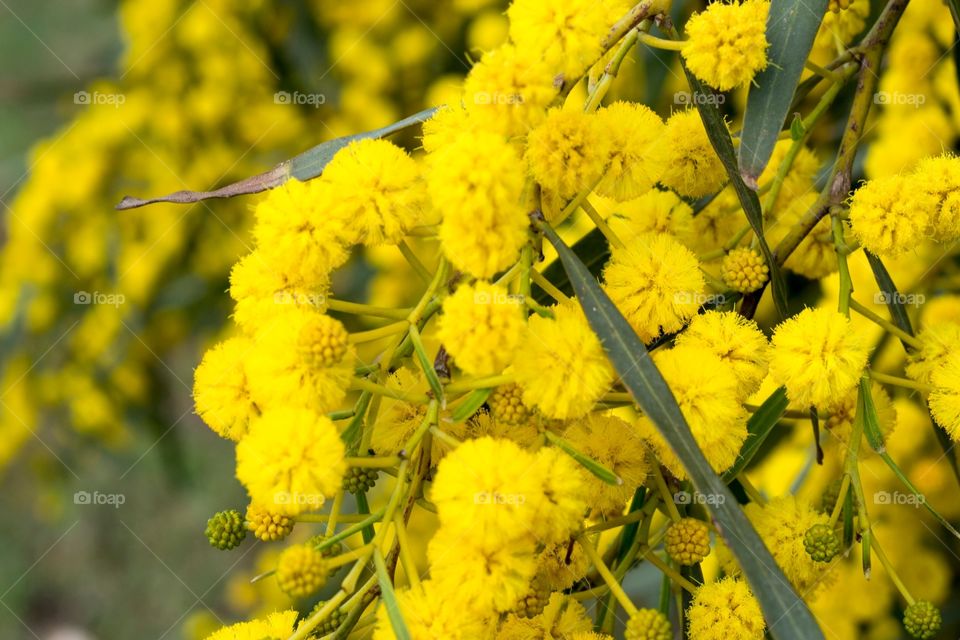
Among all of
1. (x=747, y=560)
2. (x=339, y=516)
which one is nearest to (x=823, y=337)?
(x=747, y=560)

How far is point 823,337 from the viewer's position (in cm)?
104

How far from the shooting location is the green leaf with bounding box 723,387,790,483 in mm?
1109

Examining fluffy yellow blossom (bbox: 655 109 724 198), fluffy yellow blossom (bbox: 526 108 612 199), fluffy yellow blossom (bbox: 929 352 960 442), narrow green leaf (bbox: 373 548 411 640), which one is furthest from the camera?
fluffy yellow blossom (bbox: 655 109 724 198)

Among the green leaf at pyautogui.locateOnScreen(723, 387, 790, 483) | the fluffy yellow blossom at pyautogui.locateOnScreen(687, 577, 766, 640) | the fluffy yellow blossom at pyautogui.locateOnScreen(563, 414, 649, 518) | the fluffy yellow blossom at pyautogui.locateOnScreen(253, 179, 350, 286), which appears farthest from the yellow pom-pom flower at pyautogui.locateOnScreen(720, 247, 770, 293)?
the fluffy yellow blossom at pyautogui.locateOnScreen(253, 179, 350, 286)

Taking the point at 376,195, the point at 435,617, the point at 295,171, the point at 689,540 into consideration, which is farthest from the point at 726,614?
the point at 295,171

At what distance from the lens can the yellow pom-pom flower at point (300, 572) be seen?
884mm

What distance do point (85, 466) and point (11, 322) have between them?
31.0 inches

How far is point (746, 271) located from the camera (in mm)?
1142

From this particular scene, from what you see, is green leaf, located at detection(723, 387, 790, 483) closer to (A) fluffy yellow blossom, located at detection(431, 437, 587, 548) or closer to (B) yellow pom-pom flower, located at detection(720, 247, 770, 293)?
(B) yellow pom-pom flower, located at detection(720, 247, 770, 293)

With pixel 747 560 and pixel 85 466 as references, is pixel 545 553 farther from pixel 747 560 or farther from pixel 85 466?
pixel 85 466

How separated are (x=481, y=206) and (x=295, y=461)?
28 centimetres

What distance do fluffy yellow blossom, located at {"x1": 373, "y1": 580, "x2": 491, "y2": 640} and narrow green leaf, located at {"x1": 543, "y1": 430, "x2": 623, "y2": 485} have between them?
17 centimetres

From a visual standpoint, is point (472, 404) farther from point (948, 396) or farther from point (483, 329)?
point (948, 396)

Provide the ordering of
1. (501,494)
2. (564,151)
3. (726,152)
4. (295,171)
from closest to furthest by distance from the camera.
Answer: (501,494) → (564,151) → (726,152) → (295,171)
